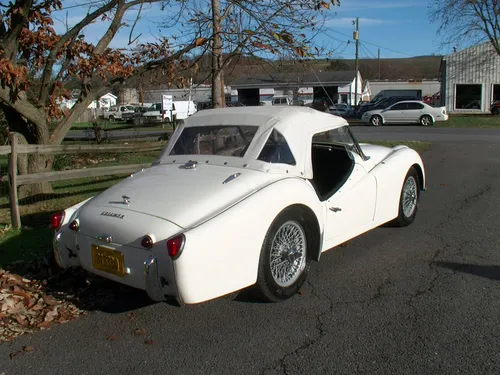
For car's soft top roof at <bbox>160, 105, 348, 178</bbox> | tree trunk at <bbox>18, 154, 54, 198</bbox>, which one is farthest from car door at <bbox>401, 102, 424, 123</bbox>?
car's soft top roof at <bbox>160, 105, 348, 178</bbox>

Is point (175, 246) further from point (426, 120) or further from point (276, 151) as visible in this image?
→ point (426, 120)

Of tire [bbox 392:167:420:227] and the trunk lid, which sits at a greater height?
the trunk lid

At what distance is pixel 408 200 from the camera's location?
6254 millimetres

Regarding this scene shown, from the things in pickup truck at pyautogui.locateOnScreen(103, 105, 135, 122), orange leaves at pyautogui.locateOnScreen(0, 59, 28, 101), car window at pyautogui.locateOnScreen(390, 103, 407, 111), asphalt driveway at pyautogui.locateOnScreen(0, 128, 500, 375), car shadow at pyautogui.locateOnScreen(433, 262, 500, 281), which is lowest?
asphalt driveway at pyautogui.locateOnScreen(0, 128, 500, 375)

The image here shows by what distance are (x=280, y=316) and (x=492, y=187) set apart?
6547 millimetres

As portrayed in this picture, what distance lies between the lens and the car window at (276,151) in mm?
4508

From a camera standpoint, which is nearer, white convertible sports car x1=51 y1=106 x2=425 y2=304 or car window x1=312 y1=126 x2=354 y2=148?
white convertible sports car x1=51 y1=106 x2=425 y2=304

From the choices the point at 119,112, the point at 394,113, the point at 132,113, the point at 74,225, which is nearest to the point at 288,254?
the point at 74,225

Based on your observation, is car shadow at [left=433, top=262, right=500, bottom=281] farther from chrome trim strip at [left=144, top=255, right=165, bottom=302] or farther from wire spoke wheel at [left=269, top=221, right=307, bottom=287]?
chrome trim strip at [left=144, top=255, right=165, bottom=302]

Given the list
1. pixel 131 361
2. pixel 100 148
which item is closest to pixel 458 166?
pixel 100 148

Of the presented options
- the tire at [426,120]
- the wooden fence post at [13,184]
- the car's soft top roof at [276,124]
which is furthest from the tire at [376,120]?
the wooden fence post at [13,184]

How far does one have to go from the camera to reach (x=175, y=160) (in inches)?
194

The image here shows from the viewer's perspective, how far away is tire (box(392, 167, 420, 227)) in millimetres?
6039

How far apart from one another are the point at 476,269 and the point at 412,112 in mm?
26522
